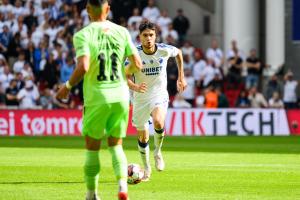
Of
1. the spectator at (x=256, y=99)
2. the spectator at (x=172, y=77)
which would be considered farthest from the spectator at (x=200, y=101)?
the spectator at (x=256, y=99)

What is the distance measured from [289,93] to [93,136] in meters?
21.4

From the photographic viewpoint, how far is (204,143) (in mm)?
25656

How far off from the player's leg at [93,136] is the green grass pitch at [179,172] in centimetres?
153

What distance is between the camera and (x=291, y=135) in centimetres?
2914

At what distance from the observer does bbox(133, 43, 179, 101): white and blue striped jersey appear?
1546 cm

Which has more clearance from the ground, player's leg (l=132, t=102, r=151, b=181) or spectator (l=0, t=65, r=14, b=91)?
player's leg (l=132, t=102, r=151, b=181)

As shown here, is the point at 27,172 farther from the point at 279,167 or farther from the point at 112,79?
the point at 112,79

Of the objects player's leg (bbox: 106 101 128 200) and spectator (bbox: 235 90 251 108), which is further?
spectator (bbox: 235 90 251 108)

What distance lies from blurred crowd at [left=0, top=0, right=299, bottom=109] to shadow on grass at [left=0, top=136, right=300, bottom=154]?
289cm

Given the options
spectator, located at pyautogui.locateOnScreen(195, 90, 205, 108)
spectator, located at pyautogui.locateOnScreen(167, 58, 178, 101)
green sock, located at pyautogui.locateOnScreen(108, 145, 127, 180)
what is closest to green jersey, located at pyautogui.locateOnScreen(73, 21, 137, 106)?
green sock, located at pyautogui.locateOnScreen(108, 145, 127, 180)

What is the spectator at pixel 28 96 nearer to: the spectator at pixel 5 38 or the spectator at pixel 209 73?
the spectator at pixel 5 38

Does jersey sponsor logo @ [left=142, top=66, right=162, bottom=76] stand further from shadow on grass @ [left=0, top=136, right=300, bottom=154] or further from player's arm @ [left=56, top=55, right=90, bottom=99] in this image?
shadow on grass @ [left=0, top=136, right=300, bottom=154]

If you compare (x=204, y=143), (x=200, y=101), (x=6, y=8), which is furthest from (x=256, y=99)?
(x=6, y=8)

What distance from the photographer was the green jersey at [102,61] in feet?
34.0
